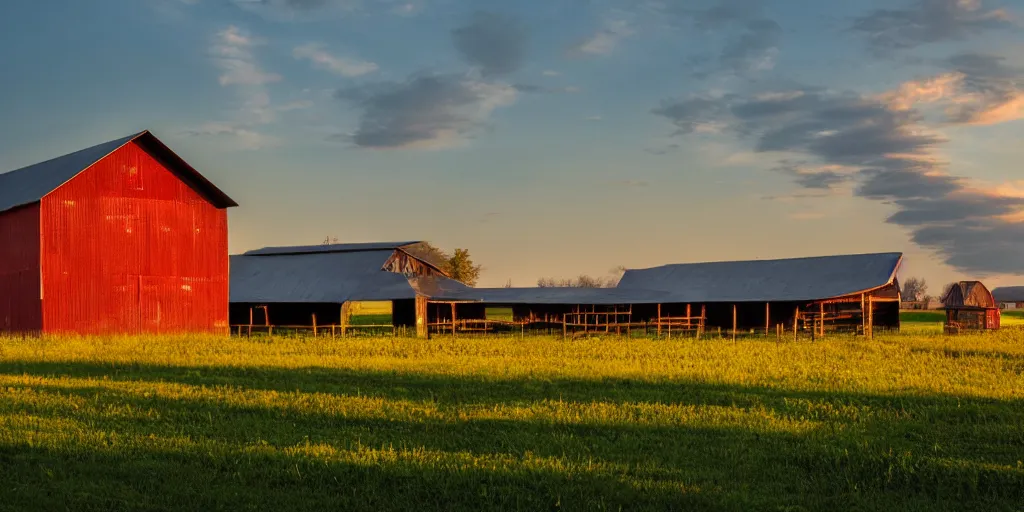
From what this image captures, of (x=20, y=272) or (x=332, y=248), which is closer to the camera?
(x=20, y=272)

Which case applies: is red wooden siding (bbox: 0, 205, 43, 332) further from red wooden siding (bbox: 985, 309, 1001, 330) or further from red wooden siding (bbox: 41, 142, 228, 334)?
red wooden siding (bbox: 985, 309, 1001, 330)

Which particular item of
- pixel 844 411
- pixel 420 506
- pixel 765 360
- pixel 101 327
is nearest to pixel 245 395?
pixel 420 506

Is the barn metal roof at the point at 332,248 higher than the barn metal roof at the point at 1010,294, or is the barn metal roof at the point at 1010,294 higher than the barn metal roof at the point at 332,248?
the barn metal roof at the point at 332,248

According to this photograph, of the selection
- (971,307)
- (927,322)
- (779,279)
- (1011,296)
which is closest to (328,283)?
(779,279)

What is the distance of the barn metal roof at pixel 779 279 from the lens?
162 ft

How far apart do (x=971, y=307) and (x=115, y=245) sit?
46668mm

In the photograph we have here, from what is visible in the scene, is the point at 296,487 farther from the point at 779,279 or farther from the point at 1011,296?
the point at 1011,296

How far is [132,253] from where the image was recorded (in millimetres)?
38344

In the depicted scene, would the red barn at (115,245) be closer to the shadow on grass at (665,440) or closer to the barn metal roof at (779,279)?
the shadow on grass at (665,440)

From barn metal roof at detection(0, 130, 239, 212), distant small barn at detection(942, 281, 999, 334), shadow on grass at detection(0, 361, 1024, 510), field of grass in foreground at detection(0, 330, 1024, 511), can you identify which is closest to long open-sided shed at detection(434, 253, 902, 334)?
distant small barn at detection(942, 281, 999, 334)

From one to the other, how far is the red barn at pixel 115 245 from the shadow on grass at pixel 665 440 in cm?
1861

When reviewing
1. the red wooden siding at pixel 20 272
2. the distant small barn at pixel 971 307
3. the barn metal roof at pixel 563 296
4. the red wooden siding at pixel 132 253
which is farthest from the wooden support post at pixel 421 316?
the distant small barn at pixel 971 307

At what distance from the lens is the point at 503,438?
512 inches

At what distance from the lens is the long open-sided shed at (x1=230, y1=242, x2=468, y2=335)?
5016cm
